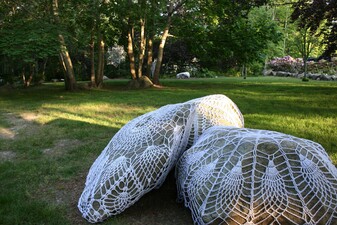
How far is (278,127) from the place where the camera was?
6.27 m

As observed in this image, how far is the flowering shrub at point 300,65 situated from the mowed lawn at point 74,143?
16951 millimetres

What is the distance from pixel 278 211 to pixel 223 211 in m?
0.40

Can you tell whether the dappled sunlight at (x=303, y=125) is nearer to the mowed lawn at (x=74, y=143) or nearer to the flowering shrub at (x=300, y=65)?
the mowed lawn at (x=74, y=143)

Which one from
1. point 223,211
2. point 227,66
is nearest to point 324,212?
point 223,211

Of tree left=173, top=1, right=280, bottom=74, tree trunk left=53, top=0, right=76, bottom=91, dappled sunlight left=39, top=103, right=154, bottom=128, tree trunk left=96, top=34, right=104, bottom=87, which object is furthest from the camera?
tree left=173, top=1, right=280, bottom=74

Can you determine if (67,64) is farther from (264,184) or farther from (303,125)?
(264,184)

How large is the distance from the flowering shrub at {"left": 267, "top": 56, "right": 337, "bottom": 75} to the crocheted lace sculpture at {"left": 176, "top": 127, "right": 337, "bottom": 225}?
25294 mm

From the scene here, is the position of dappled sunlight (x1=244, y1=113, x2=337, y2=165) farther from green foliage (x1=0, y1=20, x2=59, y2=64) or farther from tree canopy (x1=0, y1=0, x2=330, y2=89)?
green foliage (x1=0, y1=20, x2=59, y2=64)

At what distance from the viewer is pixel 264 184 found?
8.35 ft

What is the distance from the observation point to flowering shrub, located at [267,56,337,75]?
25.9 meters

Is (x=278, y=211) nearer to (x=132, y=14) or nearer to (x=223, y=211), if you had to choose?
(x=223, y=211)

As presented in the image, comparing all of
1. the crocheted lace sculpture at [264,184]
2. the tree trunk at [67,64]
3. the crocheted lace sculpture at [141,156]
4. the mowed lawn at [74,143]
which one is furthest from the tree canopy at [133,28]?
the crocheted lace sculpture at [264,184]

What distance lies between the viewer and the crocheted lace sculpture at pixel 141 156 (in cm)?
303

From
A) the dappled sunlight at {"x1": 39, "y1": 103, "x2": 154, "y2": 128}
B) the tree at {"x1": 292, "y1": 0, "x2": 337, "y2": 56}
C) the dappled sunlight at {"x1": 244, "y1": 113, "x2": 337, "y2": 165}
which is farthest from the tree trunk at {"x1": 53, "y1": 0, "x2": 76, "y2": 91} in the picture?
the tree at {"x1": 292, "y1": 0, "x2": 337, "y2": 56}
